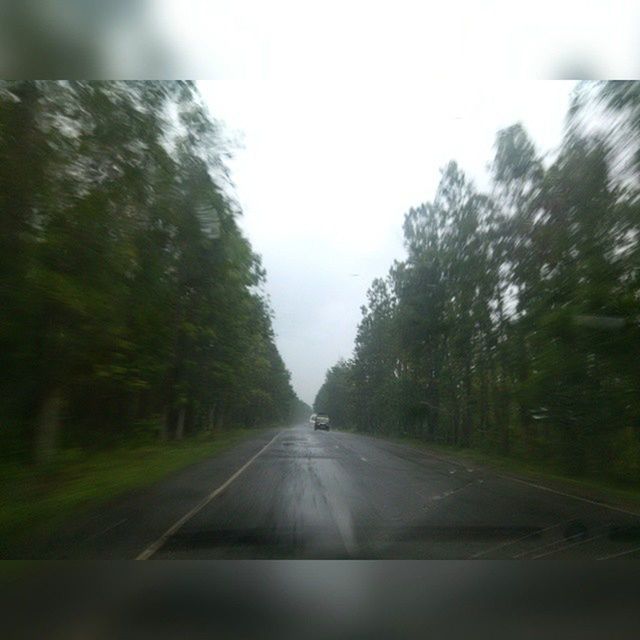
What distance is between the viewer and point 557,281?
15445 mm

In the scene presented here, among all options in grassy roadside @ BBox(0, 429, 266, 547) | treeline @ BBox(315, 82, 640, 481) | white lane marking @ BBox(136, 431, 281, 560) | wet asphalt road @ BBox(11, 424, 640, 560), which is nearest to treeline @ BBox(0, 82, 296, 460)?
grassy roadside @ BBox(0, 429, 266, 547)

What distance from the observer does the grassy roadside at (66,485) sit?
30.5ft

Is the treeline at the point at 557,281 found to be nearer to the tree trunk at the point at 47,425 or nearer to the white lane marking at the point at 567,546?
the white lane marking at the point at 567,546

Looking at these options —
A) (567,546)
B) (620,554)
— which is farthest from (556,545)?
(620,554)

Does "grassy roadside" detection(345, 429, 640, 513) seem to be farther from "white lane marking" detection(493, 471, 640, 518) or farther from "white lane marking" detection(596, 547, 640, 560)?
"white lane marking" detection(596, 547, 640, 560)

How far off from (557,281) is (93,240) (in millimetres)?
10145

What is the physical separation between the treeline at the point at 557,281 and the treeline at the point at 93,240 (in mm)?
6137

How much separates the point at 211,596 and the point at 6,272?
6998 millimetres

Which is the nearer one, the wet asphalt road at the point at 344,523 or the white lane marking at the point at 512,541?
the white lane marking at the point at 512,541

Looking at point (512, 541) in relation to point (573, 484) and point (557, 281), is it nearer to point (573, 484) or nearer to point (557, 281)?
point (557, 281)

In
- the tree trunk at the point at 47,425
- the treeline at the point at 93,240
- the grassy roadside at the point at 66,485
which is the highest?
the treeline at the point at 93,240

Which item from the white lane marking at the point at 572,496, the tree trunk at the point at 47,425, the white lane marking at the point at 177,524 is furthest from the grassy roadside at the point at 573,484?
the tree trunk at the point at 47,425

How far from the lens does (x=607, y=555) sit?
7.69m

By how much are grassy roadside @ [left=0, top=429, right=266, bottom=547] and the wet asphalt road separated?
18.1 inches
